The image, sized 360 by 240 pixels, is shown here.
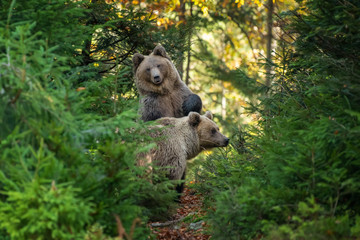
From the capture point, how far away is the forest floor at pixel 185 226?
22.2ft

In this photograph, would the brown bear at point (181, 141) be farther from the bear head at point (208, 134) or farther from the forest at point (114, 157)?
the forest at point (114, 157)

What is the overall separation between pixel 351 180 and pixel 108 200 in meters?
2.48

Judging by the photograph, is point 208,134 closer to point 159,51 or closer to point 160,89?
point 160,89

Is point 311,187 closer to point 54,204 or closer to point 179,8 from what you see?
point 54,204

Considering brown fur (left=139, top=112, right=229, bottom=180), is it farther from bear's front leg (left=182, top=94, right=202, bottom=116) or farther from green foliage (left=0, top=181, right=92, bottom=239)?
green foliage (left=0, top=181, right=92, bottom=239)

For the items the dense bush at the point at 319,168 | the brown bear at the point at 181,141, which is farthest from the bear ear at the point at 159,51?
the dense bush at the point at 319,168

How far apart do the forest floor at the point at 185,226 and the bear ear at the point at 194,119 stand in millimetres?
1556

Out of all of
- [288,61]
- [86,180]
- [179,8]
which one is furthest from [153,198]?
[179,8]

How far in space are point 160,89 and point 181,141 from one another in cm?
146

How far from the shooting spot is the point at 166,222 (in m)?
7.53

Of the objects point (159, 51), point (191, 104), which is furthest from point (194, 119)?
point (159, 51)

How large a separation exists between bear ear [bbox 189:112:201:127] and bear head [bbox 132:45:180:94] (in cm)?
101

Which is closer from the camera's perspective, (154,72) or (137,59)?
(154,72)

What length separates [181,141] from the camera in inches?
318
